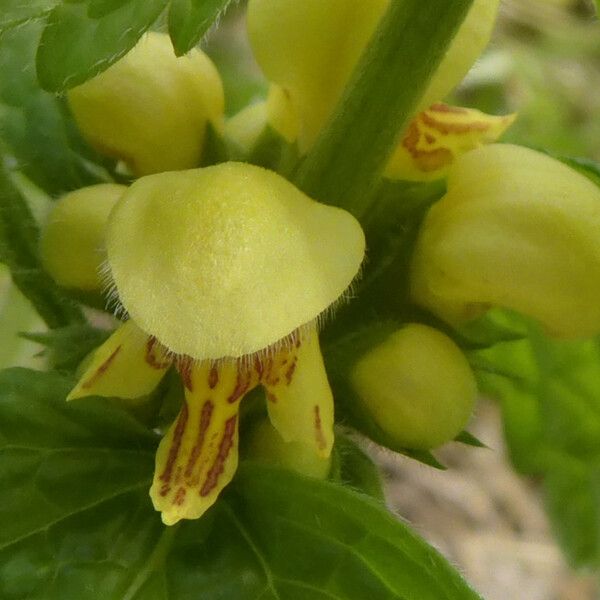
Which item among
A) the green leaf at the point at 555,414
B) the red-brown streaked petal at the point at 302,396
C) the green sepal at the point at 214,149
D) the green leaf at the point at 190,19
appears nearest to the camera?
the green leaf at the point at 190,19

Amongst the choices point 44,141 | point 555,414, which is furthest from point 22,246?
point 555,414

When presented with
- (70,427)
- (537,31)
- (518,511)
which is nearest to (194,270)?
(70,427)

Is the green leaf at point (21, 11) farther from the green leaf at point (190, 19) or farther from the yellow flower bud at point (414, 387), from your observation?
the yellow flower bud at point (414, 387)

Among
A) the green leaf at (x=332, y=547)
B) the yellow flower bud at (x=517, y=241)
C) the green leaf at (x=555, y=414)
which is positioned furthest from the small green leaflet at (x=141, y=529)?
the green leaf at (x=555, y=414)

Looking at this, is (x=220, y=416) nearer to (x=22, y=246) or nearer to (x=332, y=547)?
(x=332, y=547)

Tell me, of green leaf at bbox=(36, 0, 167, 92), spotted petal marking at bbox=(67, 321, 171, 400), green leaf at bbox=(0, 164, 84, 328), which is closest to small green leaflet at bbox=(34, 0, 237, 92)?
green leaf at bbox=(36, 0, 167, 92)

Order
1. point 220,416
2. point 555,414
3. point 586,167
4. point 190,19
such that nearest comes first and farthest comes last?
point 190,19 < point 220,416 < point 586,167 < point 555,414

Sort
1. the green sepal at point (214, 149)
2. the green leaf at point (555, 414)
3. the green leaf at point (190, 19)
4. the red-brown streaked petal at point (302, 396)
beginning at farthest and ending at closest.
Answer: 1. the green leaf at point (555, 414)
2. the green sepal at point (214, 149)
3. the red-brown streaked petal at point (302, 396)
4. the green leaf at point (190, 19)

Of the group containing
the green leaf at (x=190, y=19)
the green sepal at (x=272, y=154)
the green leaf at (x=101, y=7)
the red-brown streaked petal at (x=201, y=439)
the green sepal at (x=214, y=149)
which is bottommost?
the red-brown streaked petal at (x=201, y=439)
